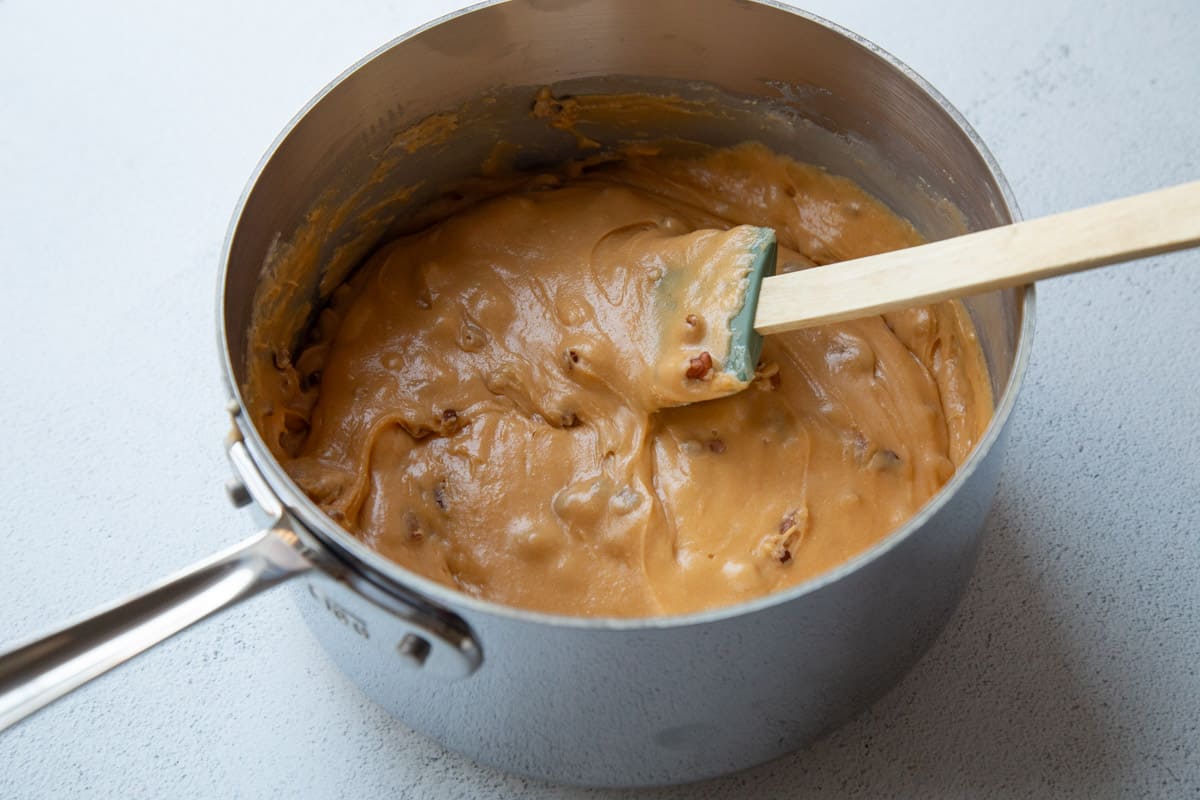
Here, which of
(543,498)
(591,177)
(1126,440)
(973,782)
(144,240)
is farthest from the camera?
(144,240)

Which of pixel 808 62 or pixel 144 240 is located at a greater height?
pixel 808 62

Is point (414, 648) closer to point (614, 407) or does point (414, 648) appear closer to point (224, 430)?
point (614, 407)

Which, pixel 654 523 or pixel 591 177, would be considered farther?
pixel 591 177

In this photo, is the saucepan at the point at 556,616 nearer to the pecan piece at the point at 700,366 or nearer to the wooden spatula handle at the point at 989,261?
the wooden spatula handle at the point at 989,261

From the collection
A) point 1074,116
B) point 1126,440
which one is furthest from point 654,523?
point 1074,116

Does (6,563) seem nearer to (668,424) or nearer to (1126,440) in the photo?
(668,424)

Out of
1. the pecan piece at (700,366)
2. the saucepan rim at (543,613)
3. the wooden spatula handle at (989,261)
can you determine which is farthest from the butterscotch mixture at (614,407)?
the saucepan rim at (543,613)

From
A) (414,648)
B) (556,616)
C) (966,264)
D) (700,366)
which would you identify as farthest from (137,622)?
(966,264)
